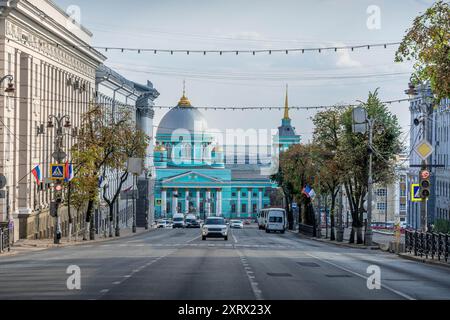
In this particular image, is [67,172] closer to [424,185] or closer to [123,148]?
[123,148]

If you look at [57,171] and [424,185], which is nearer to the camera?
[424,185]

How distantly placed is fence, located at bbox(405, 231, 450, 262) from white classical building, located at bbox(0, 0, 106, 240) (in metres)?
23.0

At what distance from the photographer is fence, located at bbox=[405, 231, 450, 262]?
40.6 meters

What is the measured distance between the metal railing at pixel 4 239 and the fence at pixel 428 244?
20.6 m

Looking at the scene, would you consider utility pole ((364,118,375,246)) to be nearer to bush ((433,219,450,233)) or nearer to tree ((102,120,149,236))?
tree ((102,120,149,236))

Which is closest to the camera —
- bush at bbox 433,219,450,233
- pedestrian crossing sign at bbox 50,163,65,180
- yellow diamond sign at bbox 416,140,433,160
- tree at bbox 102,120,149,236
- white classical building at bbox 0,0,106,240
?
yellow diamond sign at bbox 416,140,433,160

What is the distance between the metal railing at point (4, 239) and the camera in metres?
49.4

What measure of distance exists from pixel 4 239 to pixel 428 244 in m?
21.9

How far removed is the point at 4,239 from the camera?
50875mm

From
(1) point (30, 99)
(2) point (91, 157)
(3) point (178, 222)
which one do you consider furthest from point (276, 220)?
(1) point (30, 99)

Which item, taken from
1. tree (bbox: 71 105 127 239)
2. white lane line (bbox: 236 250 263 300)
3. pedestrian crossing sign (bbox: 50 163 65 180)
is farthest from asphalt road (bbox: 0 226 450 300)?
tree (bbox: 71 105 127 239)
